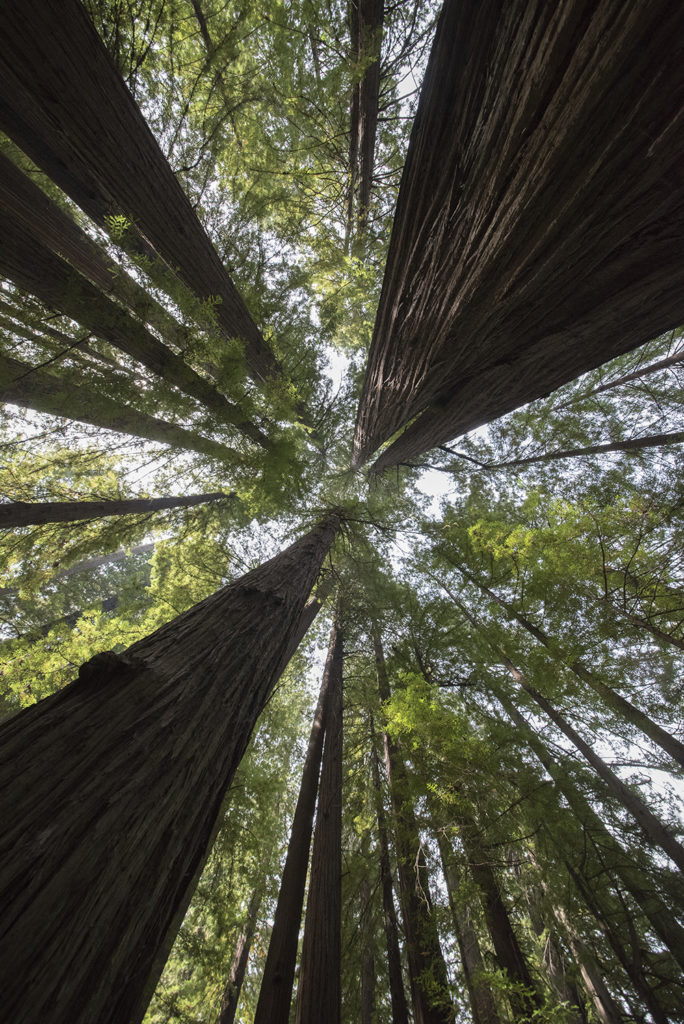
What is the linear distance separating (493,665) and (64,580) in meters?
10.7

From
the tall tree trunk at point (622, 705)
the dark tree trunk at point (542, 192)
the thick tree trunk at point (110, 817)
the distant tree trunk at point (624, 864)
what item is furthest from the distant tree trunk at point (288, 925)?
the dark tree trunk at point (542, 192)

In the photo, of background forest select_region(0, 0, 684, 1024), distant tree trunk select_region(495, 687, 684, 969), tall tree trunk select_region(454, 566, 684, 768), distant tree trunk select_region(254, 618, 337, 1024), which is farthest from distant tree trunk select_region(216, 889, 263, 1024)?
tall tree trunk select_region(454, 566, 684, 768)

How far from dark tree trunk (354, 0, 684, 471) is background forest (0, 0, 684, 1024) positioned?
64cm

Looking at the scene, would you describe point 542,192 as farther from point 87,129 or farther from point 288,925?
point 288,925

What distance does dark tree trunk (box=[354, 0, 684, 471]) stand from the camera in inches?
49.3

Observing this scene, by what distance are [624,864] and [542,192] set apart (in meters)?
5.89

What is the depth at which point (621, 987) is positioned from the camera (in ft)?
11.5

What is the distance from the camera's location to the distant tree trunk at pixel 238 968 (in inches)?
190

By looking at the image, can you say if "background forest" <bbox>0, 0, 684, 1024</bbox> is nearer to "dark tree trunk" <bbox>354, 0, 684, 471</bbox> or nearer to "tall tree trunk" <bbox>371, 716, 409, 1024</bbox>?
"tall tree trunk" <bbox>371, 716, 409, 1024</bbox>

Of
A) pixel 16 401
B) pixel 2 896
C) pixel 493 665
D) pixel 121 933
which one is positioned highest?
pixel 16 401

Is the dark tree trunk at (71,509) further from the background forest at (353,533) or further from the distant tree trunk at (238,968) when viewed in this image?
the distant tree trunk at (238,968)

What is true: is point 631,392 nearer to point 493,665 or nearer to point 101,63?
point 493,665

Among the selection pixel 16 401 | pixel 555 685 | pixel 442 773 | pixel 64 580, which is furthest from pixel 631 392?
pixel 64 580

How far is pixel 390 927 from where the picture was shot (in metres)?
4.34
